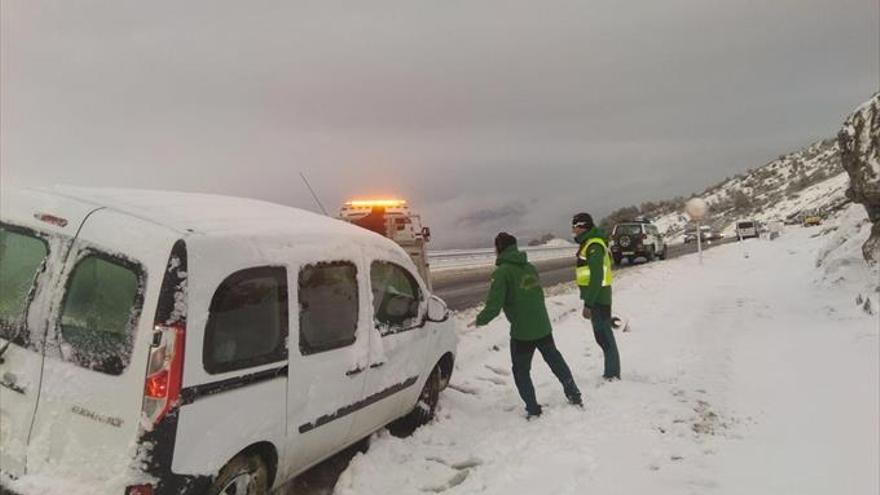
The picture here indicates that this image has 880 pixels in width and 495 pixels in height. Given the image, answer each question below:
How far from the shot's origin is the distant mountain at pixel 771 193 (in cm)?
8790

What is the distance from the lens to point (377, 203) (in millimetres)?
13117

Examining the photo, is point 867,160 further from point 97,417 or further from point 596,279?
point 97,417

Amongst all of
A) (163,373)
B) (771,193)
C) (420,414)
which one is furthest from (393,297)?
(771,193)

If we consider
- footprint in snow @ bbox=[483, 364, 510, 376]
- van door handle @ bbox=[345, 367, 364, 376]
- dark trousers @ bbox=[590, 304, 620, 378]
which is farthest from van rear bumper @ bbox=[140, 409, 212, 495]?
footprint in snow @ bbox=[483, 364, 510, 376]

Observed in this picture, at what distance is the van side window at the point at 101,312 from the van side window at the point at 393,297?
6.78 feet

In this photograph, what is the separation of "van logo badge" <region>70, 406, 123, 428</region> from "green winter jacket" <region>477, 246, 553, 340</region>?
3764 mm

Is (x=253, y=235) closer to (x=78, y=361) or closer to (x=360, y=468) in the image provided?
(x=78, y=361)

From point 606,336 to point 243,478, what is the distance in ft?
16.4

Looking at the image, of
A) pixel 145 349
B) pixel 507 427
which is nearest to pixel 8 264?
pixel 145 349

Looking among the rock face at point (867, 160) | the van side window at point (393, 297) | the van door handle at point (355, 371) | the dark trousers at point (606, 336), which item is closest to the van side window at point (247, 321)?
the van door handle at point (355, 371)

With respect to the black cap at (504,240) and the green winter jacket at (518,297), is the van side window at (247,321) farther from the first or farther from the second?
the black cap at (504,240)

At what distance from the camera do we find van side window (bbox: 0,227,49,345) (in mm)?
3531

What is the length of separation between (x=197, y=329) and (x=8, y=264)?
1235 millimetres

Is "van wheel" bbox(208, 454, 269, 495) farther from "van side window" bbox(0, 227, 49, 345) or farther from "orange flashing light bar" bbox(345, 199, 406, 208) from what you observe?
"orange flashing light bar" bbox(345, 199, 406, 208)
